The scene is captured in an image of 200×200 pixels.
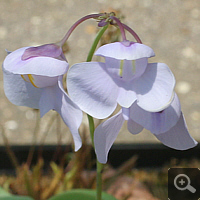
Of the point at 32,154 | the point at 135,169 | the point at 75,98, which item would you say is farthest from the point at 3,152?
the point at 75,98

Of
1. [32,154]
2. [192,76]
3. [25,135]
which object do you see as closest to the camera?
[32,154]

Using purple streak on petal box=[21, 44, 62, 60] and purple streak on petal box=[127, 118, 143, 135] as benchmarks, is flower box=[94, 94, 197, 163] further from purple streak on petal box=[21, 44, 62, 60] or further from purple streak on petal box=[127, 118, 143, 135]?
purple streak on petal box=[21, 44, 62, 60]

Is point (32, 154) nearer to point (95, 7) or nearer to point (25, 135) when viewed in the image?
point (25, 135)

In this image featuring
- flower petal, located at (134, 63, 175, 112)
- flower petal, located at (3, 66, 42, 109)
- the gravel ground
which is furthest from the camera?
the gravel ground

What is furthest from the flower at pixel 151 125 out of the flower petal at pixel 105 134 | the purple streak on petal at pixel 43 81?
the purple streak on petal at pixel 43 81

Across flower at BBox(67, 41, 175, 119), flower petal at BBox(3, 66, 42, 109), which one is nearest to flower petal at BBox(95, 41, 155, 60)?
flower at BBox(67, 41, 175, 119)

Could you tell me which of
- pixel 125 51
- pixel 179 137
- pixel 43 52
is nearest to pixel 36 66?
pixel 43 52

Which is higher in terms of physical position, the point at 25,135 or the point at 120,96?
the point at 120,96

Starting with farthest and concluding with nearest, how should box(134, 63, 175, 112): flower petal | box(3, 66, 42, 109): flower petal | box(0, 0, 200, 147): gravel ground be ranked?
box(0, 0, 200, 147): gravel ground, box(3, 66, 42, 109): flower petal, box(134, 63, 175, 112): flower petal
